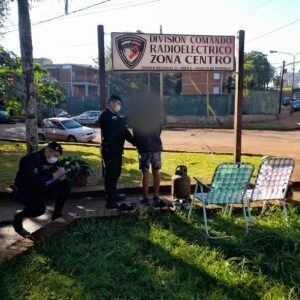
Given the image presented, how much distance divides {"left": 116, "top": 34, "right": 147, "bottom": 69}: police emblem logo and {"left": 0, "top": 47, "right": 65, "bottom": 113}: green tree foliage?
231 cm

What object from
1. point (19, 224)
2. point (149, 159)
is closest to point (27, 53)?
point (149, 159)

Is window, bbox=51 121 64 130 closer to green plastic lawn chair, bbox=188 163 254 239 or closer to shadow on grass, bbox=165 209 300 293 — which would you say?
shadow on grass, bbox=165 209 300 293

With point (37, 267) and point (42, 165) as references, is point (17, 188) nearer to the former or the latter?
point (42, 165)

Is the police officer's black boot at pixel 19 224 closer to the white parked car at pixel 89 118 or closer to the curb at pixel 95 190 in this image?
the curb at pixel 95 190

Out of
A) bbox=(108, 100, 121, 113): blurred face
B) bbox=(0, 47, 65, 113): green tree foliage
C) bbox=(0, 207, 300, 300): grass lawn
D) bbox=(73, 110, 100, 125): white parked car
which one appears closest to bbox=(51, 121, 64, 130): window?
bbox=(0, 47, 65, 113): green tree foliage

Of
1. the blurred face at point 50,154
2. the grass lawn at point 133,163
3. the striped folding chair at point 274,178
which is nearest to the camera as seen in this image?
the blurred face at point 50,154

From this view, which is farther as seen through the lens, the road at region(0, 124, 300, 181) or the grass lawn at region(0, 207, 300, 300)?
the road at region(0, 124, 300, 181)

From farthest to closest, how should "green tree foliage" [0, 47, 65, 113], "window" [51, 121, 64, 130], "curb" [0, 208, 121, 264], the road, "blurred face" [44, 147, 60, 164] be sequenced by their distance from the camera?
"window" [51, 121, 64, 130] → the road → "green tree foliage" [0, 47, 65, 113] → "blurred face" [44, 147, 60, 164] → "curb" [0, 208, 121, 264]

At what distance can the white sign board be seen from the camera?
771 centimetres

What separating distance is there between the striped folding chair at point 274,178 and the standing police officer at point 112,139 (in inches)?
77.0

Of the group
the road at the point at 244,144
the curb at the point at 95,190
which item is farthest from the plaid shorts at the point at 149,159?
the road at the point at 244,144

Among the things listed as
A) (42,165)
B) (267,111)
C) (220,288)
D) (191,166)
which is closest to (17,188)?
(42,165)

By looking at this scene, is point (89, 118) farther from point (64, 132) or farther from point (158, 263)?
point (158, 263)

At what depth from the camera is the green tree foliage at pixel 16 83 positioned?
9.23 m
